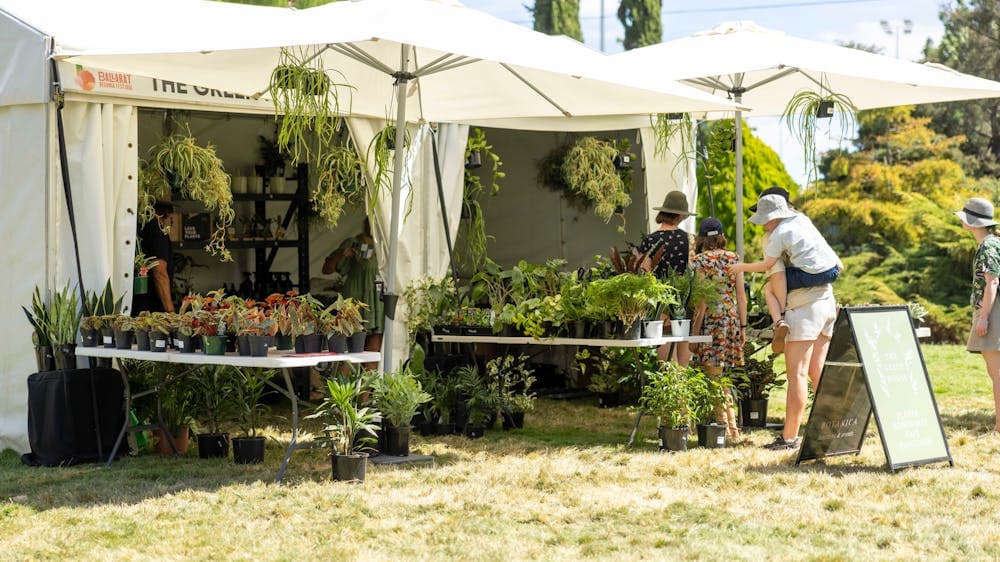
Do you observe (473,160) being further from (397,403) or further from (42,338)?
(42,338)

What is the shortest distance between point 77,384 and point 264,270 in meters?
3.36

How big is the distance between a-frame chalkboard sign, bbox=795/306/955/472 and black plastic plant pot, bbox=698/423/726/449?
2.25 ft

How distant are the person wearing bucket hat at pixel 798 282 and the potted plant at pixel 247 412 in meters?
2.68

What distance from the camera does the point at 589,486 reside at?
5.70 meters

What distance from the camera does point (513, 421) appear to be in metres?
7.67

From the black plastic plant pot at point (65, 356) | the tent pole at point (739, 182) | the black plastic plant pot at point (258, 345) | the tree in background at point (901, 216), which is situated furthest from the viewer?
the tree in background at point (901, 216)

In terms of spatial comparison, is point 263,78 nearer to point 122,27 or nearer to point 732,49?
point 122,27

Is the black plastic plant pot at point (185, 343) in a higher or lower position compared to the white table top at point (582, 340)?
higher

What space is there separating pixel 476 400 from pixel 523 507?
2.05 meters

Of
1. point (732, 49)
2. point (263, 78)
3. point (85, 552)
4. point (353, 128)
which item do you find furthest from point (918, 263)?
point (85, 552)

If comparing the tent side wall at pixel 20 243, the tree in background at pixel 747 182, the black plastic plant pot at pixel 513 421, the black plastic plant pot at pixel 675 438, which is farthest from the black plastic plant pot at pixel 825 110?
the tree in background at pixel 747 182

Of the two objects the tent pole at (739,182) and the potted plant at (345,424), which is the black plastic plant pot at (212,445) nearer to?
the potted plant at (345,424)

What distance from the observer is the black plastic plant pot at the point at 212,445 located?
661 centimetres

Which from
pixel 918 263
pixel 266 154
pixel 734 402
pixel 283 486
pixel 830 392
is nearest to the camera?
pixel 283 486
